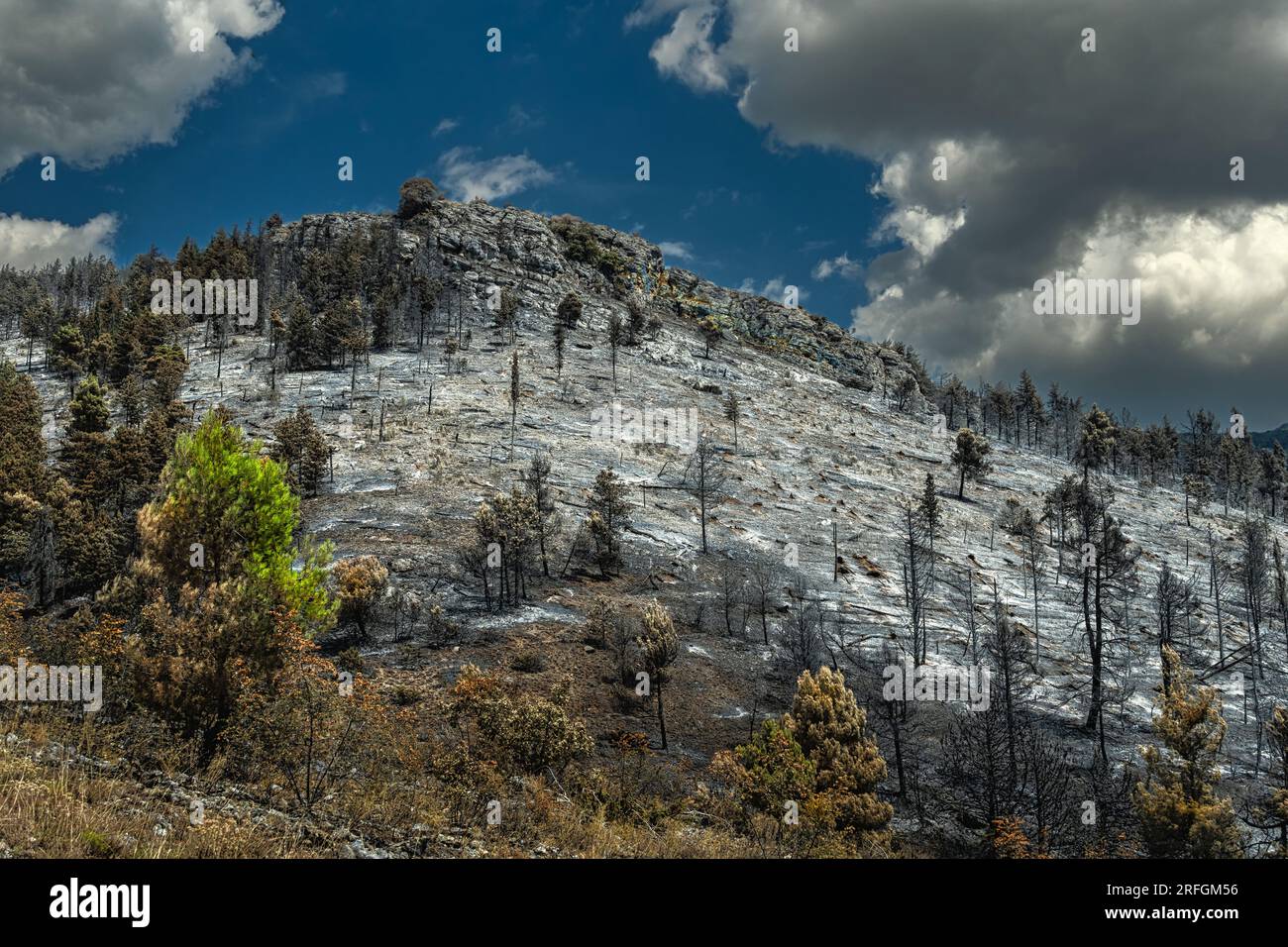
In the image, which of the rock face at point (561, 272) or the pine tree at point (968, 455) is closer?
the pine tree at point (968, 455)

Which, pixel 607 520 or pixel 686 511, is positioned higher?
pixel 686 511

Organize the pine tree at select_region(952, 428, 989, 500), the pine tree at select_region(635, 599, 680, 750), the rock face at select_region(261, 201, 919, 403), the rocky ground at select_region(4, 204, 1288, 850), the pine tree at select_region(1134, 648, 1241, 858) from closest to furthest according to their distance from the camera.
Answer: the pine tree at select_region(1134, 648, 1241, 858)
the pine tree at select_region(635, 599, 680, 750)
the rocky ground at select_region(4, 204, 1288, 850)
the pine tree at select_region(952, 428, 989, 500)
the rock face at select_region(261, 201, 919, 403)

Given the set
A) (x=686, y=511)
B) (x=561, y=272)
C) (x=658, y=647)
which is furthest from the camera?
(x=561, y=272)

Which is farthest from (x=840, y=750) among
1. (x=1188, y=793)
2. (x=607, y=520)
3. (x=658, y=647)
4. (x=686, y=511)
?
(x=686, y=511)

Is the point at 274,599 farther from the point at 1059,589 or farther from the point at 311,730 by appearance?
the point at 1059,589

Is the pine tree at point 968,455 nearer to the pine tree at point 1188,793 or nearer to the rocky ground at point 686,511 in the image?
the rocky ground at point 686,511

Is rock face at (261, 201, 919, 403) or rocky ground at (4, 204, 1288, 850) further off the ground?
rock face at (261, 201, 919, 403)

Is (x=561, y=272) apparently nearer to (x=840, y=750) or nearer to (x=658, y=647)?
(x=658, y=647)

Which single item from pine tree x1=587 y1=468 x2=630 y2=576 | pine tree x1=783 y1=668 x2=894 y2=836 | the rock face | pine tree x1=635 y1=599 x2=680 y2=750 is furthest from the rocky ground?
pine tree x1=783 y1=668 x2=894 y2=836

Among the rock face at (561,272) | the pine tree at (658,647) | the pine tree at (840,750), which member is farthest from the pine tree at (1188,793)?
the rock face at (561,272)

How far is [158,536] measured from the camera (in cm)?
1767

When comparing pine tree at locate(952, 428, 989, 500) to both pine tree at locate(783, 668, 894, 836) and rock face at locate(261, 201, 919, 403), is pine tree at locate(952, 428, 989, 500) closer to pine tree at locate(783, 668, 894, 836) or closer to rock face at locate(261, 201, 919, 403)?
rock face at locate(261, 201, 919, 403)

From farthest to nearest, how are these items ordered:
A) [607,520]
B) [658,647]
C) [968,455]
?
[968,455], [607,520], [658,647]

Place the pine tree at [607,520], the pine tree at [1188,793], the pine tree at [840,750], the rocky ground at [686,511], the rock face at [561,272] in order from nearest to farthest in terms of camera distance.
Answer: the pine tree at [1188,793]
the pine tree at [840,750]
the rocky ground at [686,511]
the pine tree at [607,520]
the rock face at [561,272]
